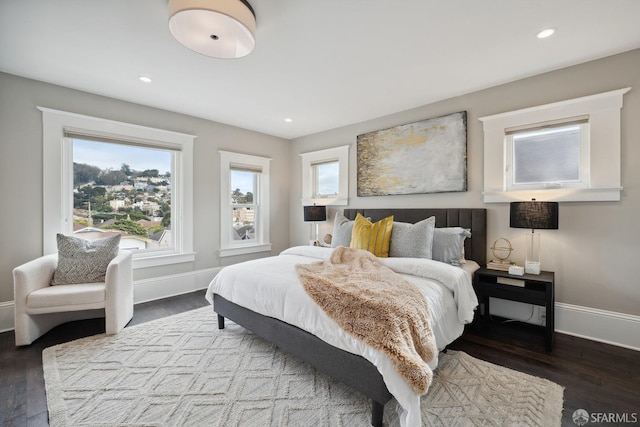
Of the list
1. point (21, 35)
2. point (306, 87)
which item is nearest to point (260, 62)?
point (306, 87)

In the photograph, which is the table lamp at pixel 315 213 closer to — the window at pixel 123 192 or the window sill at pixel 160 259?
the window sill at pixel 160 259

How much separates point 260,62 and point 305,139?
255 cm

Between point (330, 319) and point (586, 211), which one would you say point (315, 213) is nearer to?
point (330, 319)

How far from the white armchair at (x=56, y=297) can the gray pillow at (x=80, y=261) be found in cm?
9

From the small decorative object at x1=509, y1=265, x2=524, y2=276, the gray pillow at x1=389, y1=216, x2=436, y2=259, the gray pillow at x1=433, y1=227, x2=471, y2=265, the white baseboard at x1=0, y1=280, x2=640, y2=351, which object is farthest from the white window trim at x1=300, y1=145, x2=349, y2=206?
the white baseboard at x1=0, y1=280, x2=640, y2=351

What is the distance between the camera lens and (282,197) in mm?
5219

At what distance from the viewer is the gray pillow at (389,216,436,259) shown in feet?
9.05

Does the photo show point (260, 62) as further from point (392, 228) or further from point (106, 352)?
point (106, 352)

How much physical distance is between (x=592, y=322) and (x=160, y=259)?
190 inches

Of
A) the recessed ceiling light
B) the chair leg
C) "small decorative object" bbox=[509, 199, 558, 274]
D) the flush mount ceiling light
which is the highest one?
the recessed ceiling light

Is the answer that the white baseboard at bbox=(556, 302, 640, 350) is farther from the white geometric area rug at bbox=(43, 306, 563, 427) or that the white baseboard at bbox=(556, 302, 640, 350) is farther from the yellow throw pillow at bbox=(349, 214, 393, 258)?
the yellow throw pillow at bbox=(349, 214, 393, 258)

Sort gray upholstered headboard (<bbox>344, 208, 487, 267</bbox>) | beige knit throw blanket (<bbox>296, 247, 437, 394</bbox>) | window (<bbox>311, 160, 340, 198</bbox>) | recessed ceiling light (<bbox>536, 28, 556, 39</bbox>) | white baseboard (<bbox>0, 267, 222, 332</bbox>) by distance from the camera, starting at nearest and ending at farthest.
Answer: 1. beige knit throw blanket (<bbox>296, 247, 437, 394</bbox>)
2. recessed ceiling light (<bbox>536, 28, 556, 39</bbox>)
3. gray upholstered headboard (<bbox>344, 208, 487, 267</bbox>)
4. white baseboard (<bbox>0, 267, 222, 332</bbox>)
5. window (<bbox>311, 160, 340, 198</bbox>)

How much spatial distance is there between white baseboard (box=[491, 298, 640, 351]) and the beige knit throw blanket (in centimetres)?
182

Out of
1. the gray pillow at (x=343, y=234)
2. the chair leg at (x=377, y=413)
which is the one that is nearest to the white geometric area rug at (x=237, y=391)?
the chair leg at (x=377, y=413)
